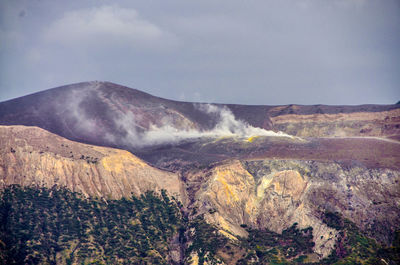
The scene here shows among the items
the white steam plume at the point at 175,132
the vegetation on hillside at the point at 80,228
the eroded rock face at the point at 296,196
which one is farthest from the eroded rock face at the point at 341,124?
the vegetation on hillside at the point at 80,228

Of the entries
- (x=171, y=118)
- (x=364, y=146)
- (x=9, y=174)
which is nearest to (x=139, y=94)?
(x=171, y=118)

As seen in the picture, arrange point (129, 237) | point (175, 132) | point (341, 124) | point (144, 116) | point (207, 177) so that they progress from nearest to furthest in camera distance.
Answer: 1. point (129, 237)
2. point (207, 177)
3. point (175, 132)
4. point (144, 116)
5. point (341, 124)

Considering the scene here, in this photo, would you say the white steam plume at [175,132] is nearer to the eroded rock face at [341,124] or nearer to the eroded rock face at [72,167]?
the eroded rock face at [341,124]

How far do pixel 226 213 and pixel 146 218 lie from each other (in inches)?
747

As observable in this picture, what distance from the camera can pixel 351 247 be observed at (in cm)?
9075

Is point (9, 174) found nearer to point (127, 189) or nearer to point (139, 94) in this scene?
point (127, 189)

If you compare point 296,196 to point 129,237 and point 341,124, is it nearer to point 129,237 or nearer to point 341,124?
point 129,237

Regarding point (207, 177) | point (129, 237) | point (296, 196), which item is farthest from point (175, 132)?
point (129, 237)

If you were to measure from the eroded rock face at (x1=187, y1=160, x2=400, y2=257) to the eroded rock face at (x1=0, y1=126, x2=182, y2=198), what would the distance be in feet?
40.7

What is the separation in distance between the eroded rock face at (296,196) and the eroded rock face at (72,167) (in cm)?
1239

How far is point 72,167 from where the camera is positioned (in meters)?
113

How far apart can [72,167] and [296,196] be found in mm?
55870

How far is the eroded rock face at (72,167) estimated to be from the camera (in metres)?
108

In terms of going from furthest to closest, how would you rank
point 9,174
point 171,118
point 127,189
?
point 171,118 → point 127,189 → point 9,174
